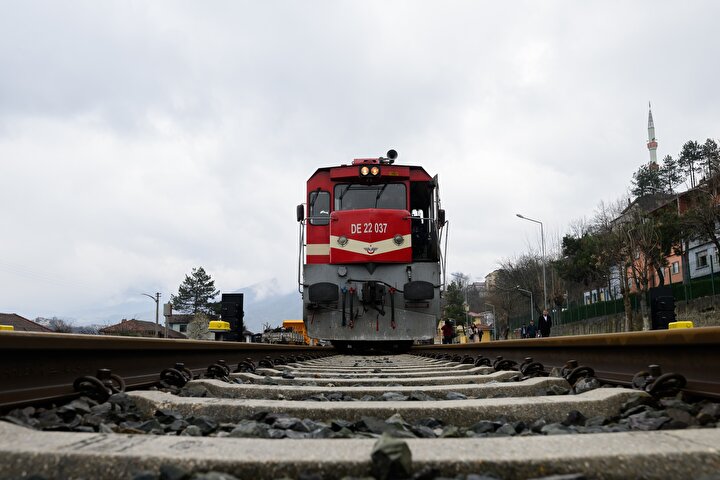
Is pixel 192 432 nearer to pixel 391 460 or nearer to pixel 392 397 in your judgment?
pixel 391 460

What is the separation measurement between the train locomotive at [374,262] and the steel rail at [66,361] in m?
4.98

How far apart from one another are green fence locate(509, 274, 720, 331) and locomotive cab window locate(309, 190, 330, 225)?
2197 cm

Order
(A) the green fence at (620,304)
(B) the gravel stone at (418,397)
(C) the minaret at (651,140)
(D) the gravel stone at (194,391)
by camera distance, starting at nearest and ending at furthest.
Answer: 1. (B) the gravel stone at (418,397)
2. (D) the gravel stone at (194,391)
3. (A) the green fence at (620,304)
4. (C) the minaret at (651,140)

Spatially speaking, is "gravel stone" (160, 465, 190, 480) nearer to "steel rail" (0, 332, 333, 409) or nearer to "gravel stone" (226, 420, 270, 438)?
"gravel stone" (226, 420, 270, 438)

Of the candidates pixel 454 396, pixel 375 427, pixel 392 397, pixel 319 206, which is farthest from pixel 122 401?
pixel 319 206

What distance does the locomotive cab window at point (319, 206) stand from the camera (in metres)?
10.1

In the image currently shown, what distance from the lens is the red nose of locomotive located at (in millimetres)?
9383

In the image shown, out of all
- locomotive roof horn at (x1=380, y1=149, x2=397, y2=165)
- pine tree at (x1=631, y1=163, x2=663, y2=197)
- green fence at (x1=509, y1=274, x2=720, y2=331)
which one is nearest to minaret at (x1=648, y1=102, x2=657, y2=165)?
pine tree at (x1=631, y1=163, x2=663, y2=197)

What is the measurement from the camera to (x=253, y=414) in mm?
2297

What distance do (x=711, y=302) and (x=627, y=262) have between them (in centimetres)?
869

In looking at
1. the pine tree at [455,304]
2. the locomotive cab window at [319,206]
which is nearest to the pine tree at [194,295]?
the pine tree at [455,304]

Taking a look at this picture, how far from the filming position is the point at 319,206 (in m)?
10.2

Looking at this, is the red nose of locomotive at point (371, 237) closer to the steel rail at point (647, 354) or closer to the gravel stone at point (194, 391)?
the steel rail at point (647, 354)

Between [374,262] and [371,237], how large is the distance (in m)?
0.43
